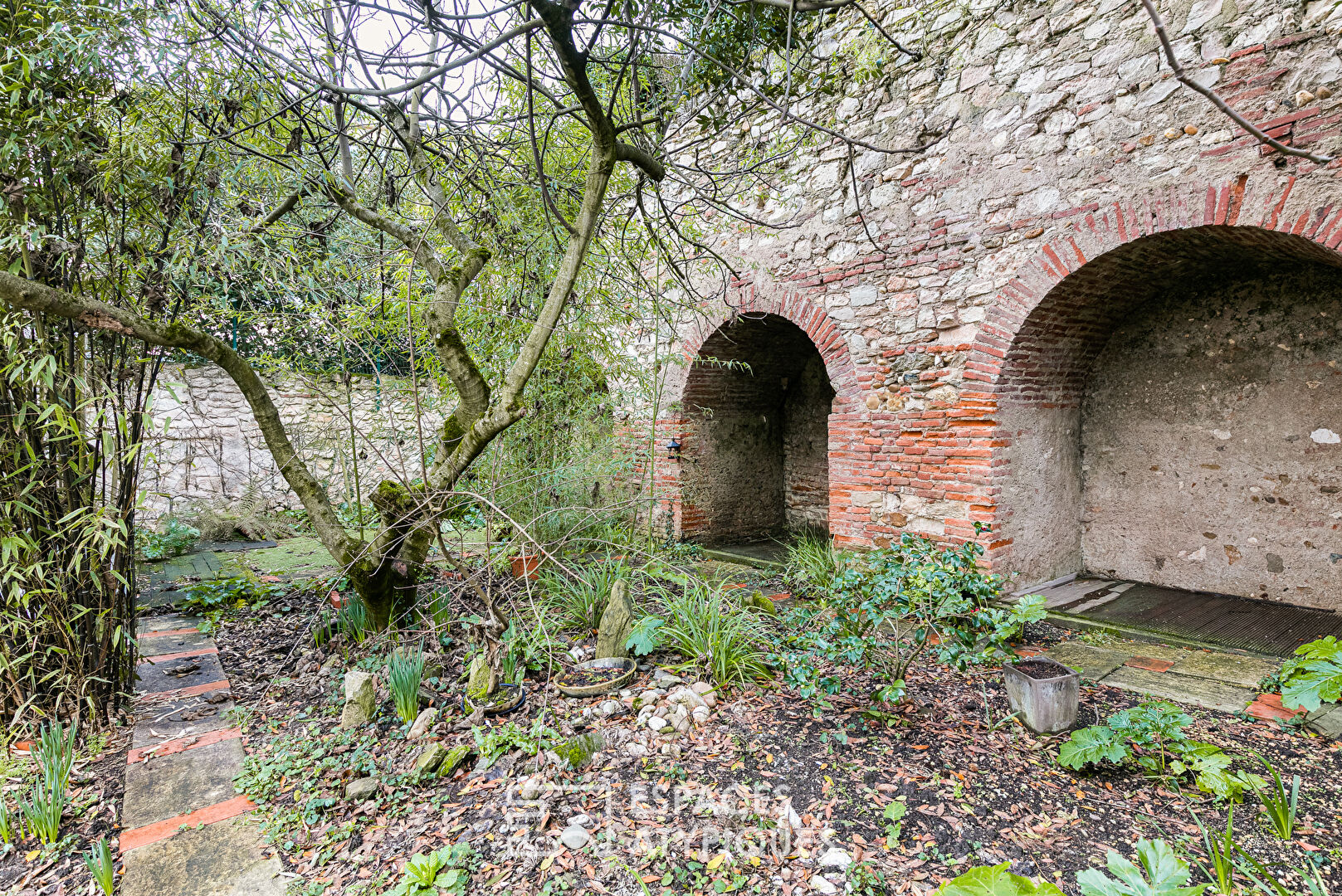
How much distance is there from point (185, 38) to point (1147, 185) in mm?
4336

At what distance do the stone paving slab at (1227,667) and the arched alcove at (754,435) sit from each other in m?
3.35

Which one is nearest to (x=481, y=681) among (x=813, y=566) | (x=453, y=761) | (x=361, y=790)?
(x=453, y=761)

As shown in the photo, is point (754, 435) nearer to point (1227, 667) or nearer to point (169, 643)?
point (1227, 667)

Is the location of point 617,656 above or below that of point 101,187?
below

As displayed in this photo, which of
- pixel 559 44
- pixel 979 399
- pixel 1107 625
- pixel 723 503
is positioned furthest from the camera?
pixel 723 503

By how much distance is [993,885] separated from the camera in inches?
50.3

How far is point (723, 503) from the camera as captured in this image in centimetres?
615

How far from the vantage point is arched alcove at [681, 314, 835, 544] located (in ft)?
18.4

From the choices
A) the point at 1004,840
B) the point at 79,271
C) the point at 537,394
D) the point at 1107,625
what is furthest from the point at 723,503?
the point at 79,271

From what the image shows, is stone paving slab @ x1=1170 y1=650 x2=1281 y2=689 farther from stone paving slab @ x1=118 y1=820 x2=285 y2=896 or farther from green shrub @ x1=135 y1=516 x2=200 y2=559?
green shrub @ x1=135 y1=516 x2=200 y2=559

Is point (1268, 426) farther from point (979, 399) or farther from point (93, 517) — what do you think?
point (93, 517)

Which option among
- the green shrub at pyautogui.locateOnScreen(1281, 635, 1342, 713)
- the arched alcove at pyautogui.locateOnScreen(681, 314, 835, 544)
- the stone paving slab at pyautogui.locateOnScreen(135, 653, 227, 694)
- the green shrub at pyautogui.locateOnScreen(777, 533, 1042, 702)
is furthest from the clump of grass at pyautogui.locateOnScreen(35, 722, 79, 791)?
the arched alcove at pyautogui.locateOnScreen(681, 314, 835, 544)

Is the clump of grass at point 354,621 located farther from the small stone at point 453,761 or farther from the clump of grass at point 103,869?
the clump of grass at point 103,869

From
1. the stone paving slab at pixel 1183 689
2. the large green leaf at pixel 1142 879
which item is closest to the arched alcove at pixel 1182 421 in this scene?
the stone paving slab at pixel 1183 689
